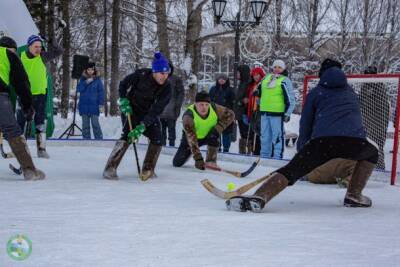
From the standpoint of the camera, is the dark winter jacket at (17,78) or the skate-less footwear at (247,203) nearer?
the skate-less footwear at (247,203)

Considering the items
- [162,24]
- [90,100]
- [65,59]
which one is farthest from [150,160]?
[65,59]

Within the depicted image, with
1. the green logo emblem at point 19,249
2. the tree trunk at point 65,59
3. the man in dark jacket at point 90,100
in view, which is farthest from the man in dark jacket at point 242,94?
the tree trunk at point 65,59

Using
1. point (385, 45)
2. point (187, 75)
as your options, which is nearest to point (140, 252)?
point (187, 75)

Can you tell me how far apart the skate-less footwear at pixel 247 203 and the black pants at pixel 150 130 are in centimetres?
229

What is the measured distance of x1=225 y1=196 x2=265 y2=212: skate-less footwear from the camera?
452 centimetres

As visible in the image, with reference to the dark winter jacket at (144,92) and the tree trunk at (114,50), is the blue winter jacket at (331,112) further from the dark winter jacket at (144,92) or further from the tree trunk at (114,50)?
the tree trunk at (114,50)

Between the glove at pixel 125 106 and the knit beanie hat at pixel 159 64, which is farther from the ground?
the knit beanie hat at pixel 159 64

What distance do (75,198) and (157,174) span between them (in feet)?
7.16

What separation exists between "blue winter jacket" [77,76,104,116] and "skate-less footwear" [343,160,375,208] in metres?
7.23

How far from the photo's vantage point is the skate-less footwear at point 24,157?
19.4 ft

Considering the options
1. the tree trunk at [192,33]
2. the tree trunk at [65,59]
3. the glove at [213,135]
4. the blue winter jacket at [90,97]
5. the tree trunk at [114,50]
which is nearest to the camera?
the glove at [213,135]

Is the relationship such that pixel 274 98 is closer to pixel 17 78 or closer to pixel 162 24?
pixel 17 78

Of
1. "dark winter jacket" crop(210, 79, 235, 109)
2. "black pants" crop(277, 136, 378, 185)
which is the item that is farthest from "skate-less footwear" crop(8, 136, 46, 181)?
"dark winter jacket" crop(210, 79, 235, 109)

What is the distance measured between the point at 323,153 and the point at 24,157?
3.01 metres
